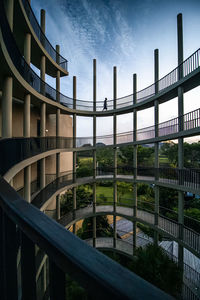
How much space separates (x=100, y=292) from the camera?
19.1 inches

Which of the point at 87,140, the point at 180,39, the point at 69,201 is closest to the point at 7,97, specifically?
the point at 87,140

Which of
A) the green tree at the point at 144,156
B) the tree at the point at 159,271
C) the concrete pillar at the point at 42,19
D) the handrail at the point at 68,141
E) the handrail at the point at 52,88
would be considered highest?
the concrete pillar at the point at 42,19

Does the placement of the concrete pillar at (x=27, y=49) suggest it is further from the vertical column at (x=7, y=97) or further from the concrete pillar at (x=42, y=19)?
the concrete pillar at (x=42, y=19)

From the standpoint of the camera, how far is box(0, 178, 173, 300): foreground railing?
438mm

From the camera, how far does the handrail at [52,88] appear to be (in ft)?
15.6

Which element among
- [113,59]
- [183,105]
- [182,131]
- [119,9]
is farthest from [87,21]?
[182,131]

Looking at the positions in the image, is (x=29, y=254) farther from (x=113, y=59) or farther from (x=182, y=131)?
(x=113, y=59)

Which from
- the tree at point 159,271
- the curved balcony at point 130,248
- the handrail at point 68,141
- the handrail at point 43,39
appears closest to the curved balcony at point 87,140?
the handrail at point 68,141

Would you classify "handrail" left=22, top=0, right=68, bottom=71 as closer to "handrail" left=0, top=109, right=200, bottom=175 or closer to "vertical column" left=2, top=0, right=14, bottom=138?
"vertical column" left=2, top=0, right=14, bottom=138

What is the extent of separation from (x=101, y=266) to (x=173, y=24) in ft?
43.8

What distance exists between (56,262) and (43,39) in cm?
1255

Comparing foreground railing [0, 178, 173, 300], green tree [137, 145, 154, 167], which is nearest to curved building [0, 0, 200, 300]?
foreground railing [0, 178, 173, 300]

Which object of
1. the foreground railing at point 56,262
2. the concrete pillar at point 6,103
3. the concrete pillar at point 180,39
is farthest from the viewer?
the concrete pillar at point 180,39

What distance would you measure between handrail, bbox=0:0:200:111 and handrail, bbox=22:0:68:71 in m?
2.77
